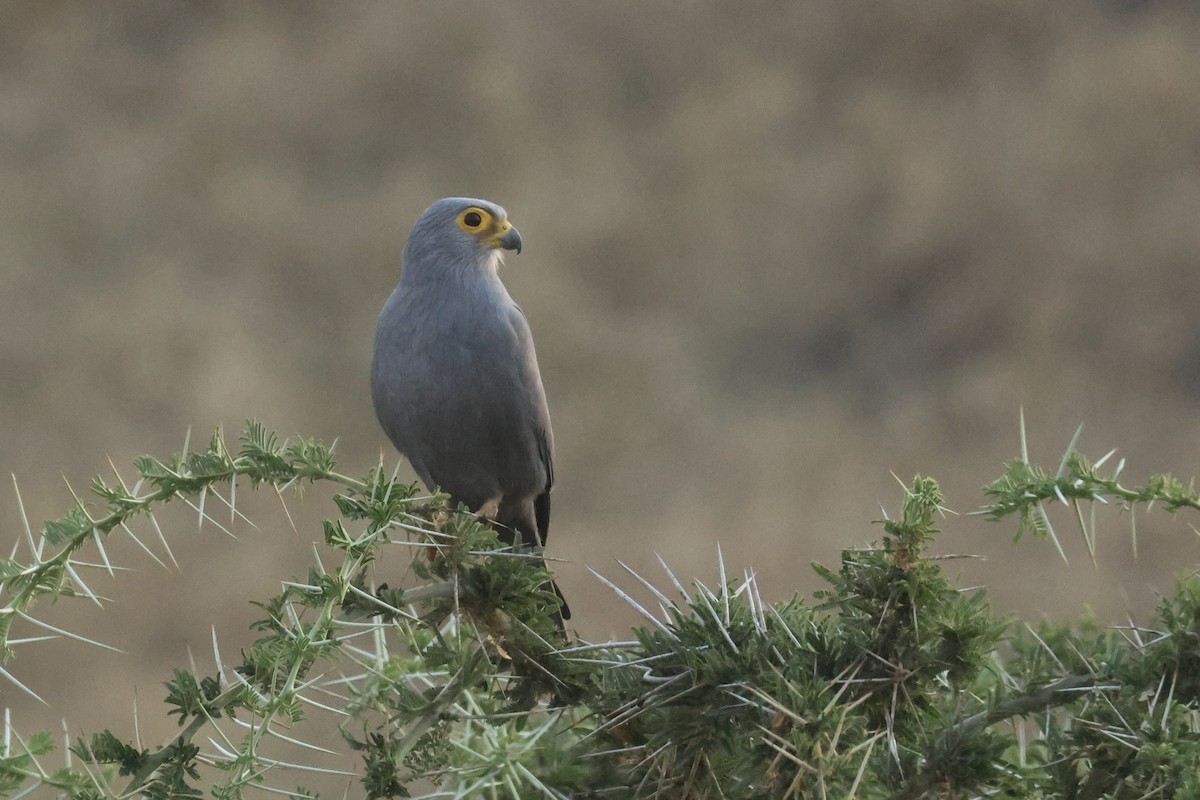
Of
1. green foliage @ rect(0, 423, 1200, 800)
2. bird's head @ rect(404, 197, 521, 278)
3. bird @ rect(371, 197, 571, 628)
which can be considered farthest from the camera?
bird's head @ rect(404, 197, 521, 278)

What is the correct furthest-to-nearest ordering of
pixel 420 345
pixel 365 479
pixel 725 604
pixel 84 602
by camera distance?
pixel 84 602
pixel 420 345
pixel 365 479
pixel 725 604

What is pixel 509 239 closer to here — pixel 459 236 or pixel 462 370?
pixel 459 236

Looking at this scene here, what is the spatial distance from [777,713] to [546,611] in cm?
24

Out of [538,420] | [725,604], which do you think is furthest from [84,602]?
[725,604]

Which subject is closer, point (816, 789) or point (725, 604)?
point (816, 789)

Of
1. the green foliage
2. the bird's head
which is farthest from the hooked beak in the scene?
the green foliage

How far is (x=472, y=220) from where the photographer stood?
185 cm

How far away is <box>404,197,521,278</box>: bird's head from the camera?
1807 mm

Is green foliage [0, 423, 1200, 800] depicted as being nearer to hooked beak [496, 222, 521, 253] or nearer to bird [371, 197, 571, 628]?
bird [371, 197, 571, 628]

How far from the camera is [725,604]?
2.42ft

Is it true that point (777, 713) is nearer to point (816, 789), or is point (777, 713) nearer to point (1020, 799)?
point (816, 789)

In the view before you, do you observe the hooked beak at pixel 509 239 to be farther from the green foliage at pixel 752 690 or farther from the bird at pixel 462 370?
the green foliage at pixel 752 690

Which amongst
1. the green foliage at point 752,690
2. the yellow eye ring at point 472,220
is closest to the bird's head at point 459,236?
the yellow eye ring at point 472,220

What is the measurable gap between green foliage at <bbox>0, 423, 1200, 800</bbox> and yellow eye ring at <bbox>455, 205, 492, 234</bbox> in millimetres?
1074
